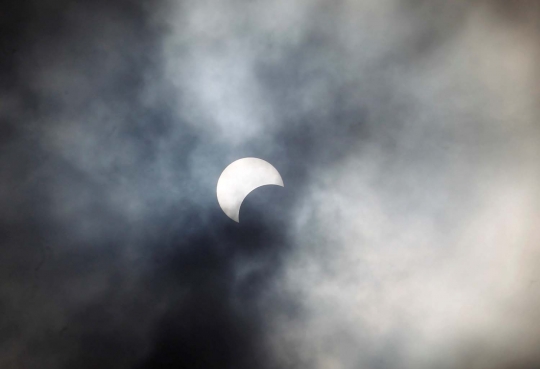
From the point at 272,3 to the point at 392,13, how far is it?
238cm

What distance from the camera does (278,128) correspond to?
7309mm

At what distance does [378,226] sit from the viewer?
728 cm

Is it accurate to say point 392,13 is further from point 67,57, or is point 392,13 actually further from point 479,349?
point 479,349

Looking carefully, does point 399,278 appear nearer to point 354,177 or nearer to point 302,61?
point 354,177

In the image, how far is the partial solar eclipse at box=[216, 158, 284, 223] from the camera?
291 inches

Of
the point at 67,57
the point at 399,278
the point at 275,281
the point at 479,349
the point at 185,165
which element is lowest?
the point at 479,349

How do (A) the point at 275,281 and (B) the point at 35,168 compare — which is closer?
(B) the point at 35,168

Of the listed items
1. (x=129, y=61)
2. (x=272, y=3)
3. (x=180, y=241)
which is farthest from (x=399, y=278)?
(x=129, y=61)

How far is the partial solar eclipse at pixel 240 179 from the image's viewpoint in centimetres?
738

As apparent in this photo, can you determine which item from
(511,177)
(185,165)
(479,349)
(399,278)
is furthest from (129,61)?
(479,349)

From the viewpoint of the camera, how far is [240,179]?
24.4 ft

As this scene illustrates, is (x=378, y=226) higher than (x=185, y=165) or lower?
lower

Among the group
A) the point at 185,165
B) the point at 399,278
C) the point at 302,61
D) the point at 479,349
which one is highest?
the point at 302,61

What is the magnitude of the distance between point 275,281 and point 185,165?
3.07 meters
